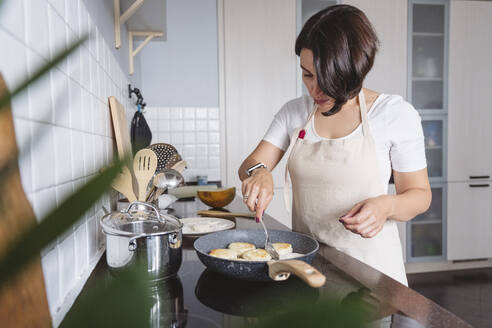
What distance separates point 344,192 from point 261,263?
2.12 ft

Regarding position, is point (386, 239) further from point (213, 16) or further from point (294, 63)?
point (213, 16)

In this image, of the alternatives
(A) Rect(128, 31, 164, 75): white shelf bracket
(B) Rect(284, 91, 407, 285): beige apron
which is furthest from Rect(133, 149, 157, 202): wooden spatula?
(A) Rect(128, 31, 164, 75): white shelf bracket

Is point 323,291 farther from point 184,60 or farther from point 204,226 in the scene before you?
point 184,60

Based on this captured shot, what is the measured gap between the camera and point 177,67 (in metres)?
2.91

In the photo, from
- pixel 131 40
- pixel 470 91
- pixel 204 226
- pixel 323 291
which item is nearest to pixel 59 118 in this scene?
pixel 323 291

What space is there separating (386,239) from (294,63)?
2.07 metres

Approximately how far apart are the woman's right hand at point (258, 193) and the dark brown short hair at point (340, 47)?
1.10 feet

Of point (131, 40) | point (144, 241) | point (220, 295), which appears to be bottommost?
point (220, 295)

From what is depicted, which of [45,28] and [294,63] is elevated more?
[294,63]

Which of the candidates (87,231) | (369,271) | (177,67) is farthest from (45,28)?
(177,67)

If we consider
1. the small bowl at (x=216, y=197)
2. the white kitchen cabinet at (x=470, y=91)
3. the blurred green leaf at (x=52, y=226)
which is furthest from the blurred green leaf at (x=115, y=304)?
the white kitchen cabinet at (x=470, y=91)

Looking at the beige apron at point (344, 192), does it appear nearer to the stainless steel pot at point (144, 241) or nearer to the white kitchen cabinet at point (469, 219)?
the stainless steel pot at point (144, 241)

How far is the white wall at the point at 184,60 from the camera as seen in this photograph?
2.88 m

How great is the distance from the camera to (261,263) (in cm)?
63
